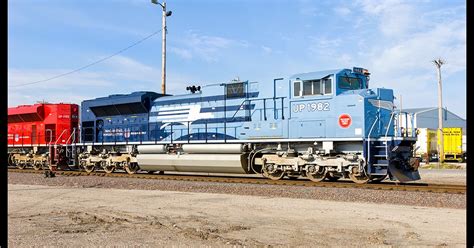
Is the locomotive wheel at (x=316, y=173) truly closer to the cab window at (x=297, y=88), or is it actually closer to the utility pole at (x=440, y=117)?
the cab window at (x=297, y=88)

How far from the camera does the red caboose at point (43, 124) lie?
79.5 ft

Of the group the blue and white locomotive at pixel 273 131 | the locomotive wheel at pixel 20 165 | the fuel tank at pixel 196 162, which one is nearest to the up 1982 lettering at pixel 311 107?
the blue and white locomotive at pixel 273 131

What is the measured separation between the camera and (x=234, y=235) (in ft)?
22.2

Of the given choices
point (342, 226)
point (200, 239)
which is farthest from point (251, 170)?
point (200, 239)

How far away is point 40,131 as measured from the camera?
25234mm

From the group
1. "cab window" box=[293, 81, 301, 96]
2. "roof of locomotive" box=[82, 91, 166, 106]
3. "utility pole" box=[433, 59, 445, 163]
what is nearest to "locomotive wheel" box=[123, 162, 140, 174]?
"roof of locomotive" box=[82, 91, 166, 106]

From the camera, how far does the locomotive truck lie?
14.4 meters

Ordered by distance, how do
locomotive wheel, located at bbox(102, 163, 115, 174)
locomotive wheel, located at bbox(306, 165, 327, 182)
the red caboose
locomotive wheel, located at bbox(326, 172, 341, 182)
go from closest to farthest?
locomotive wheel, located at bbox(326, 172, 341, 182)
locomotive wheel, located at bbox(306, 165, 327, 182)
locomotive wheel, located at bbox(102, 163, 115, 174)
the red caboose

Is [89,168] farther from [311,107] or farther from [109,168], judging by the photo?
[311,107]

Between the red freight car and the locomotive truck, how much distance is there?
9.64 feet

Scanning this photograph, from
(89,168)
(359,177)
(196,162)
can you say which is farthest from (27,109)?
(359,177)

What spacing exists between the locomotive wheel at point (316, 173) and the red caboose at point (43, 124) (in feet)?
45.0

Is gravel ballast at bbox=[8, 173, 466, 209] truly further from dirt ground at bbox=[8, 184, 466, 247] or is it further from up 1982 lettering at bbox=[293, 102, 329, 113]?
up 1982 lettering at bbox=[293, 102, 329, 113]

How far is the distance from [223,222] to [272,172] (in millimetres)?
8313
